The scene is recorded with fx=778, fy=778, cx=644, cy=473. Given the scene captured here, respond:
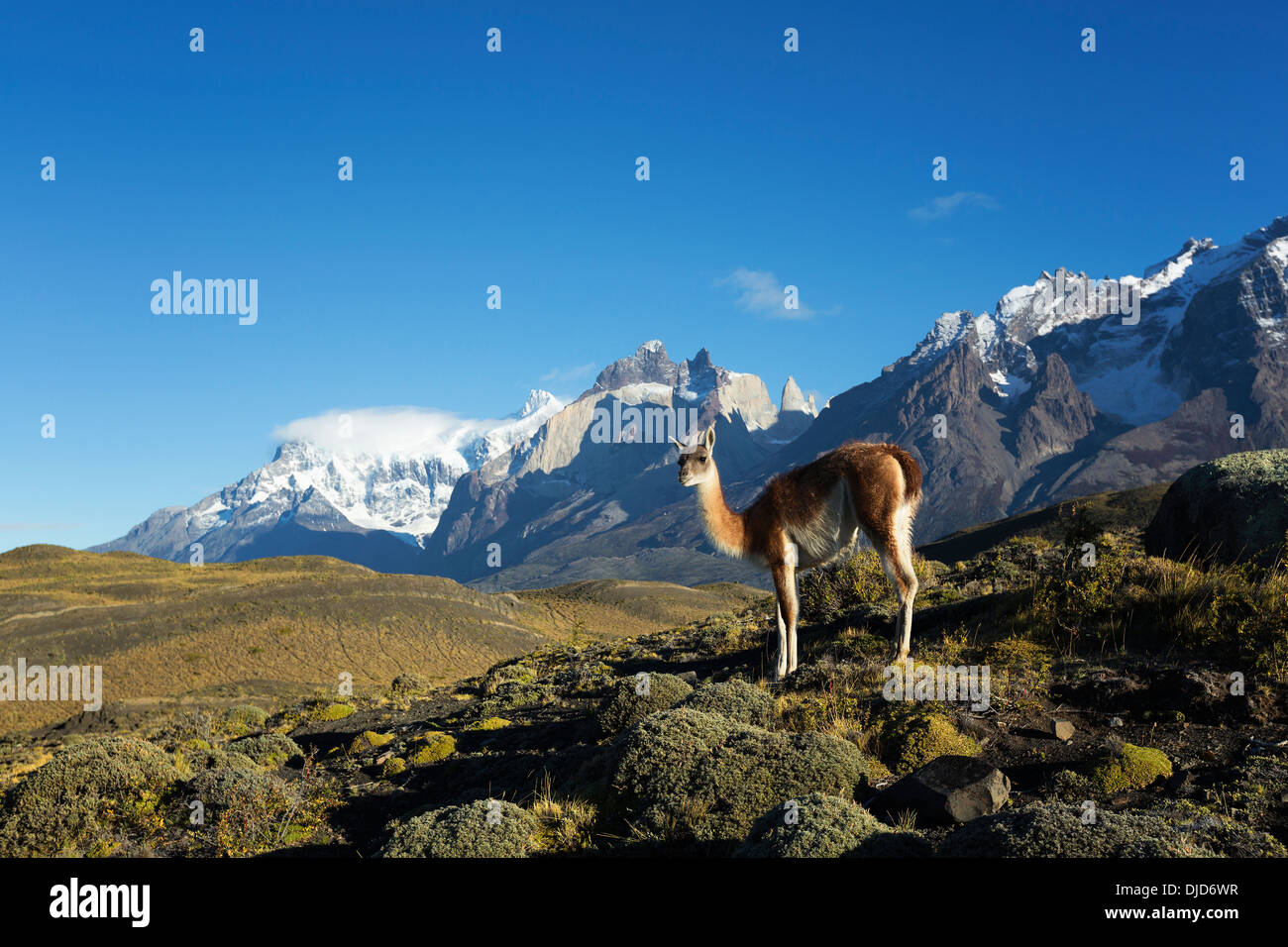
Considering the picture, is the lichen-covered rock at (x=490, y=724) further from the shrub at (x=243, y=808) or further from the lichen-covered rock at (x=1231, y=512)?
the lichen-covered rock at (x=1231, y=512)

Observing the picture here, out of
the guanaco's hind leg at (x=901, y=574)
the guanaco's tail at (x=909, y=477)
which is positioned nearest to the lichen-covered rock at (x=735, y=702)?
the guanaco's hind leg at (x=901, y=574)

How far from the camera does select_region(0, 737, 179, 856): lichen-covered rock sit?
11602 millimetres

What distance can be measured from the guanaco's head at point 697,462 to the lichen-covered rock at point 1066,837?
7.25m

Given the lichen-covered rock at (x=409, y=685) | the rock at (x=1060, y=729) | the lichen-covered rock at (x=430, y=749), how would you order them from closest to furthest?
the rock at (x=1060, y=729)
the lichen-covered rock at (x=430, y=749)
the lichen-covered rock at (x=409, y=685)

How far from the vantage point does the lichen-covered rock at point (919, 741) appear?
859 cm

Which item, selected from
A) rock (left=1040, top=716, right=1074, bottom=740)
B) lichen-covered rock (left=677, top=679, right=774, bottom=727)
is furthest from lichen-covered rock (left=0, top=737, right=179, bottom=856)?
rock (left=1040, top=716, right=1074, bottom=740)

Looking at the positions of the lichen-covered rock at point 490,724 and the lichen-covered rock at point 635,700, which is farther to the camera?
the lichen-covered rock at point 490,724

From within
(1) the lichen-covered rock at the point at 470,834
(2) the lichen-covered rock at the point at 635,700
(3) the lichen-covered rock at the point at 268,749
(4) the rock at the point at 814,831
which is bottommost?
(3) the lichen-covered rock at the point at 268,749

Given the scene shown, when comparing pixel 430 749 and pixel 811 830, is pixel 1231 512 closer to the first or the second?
pixel 811 830

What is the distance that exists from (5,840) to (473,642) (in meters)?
53.1

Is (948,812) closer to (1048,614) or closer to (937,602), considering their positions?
(1048,614)

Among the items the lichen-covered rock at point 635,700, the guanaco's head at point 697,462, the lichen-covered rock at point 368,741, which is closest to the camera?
the lichen-covered rock at point 635,700

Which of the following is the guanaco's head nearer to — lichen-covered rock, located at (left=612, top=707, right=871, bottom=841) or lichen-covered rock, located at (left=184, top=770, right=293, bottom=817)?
lichen-covered rock, located at (left=612, top=707, right=871, bottom=841)
